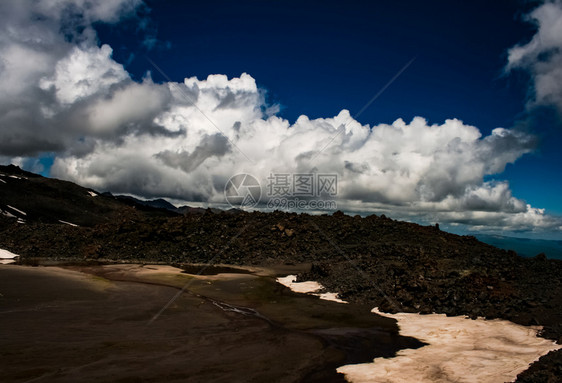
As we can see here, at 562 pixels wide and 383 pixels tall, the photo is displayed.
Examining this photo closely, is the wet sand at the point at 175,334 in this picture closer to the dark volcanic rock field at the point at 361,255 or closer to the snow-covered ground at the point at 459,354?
the snow-covered ground at the point at 459,354

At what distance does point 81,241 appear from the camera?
37.2m

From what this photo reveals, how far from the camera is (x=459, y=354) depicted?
32.0 feet

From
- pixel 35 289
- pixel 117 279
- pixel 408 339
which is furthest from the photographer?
pixel 117 279

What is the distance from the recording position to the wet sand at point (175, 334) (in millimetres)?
8359

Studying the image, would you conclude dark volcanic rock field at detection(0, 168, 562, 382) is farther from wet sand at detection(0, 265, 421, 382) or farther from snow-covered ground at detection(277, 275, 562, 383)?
wet sand at detection(0, 265, 421, 382)

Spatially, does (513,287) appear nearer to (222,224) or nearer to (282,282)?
(282,282)

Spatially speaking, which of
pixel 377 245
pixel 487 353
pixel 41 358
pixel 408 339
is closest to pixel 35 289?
pixel 41 358

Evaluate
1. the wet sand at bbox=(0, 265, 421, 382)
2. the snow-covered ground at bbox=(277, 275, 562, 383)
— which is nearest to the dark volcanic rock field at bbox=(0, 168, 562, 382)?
the snow-covered ground at bbox=(277, 275, 562, 383)

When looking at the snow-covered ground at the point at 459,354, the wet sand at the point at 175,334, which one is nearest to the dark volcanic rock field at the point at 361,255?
the snow-covered ground at the point at 459,354

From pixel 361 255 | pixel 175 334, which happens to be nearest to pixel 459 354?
pixel 175 334

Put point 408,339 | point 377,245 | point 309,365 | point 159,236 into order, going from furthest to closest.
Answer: point 159,236 → point 377,245 → point 408,339 → point 309,365

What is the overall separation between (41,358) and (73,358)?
2.48 feet

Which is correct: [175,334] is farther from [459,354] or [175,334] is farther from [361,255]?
[361,255]

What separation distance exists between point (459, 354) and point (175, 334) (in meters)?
8.84
